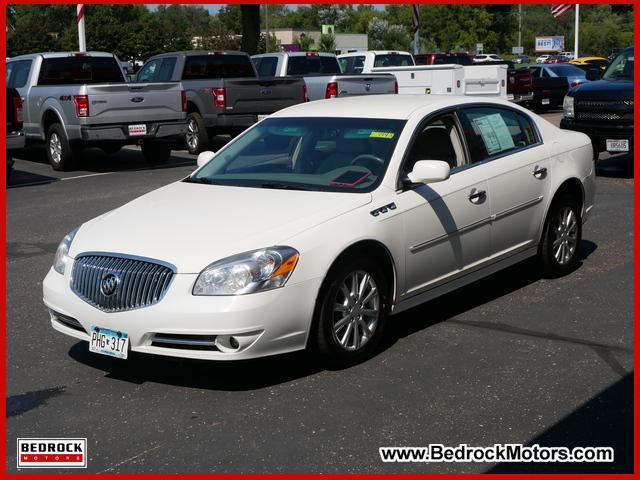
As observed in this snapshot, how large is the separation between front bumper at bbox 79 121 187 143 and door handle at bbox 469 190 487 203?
10.2 metres

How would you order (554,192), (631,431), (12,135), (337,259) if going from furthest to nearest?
(12,135)
(554,192)
(337,259)
(631,431)

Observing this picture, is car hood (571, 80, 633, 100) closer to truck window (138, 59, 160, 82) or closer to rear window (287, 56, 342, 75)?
rear window (287, 56, 342, 75)

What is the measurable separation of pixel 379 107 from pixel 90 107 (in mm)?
9759

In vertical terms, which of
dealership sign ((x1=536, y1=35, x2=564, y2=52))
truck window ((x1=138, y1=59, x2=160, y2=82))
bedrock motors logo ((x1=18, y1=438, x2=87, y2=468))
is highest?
dealership sign ((x1=536, y1=35, x2=564, y2=52))

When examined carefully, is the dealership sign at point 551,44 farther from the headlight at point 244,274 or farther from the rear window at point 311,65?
the headlight at point 244,274

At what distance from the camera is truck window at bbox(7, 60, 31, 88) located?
17.8m

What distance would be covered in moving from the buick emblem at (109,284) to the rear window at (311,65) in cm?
1680

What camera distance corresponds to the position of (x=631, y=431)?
495cm

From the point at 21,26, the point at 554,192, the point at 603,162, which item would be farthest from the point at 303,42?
the point at 554,192

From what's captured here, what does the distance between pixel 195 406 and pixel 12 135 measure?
1114 centimetres

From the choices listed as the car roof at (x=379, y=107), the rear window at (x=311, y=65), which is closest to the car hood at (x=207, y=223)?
the car roof at (x=379, y=107)

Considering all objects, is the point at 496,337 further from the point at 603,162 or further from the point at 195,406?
the point at 603,162

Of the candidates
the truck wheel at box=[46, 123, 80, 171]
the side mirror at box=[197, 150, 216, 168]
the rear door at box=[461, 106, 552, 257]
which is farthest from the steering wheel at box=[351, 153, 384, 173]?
the truck wheel at box=[46, 123, 80, 171]

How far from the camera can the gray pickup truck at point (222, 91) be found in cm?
1867
